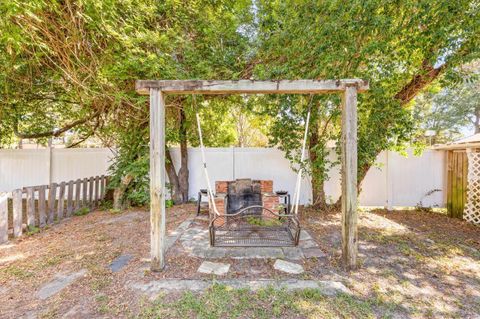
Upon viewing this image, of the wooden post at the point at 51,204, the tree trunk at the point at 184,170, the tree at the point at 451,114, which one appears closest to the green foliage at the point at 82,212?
the wooden post at the point at 51,204

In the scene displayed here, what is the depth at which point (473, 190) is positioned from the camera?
197 inches

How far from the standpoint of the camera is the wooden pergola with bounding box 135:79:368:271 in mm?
2637

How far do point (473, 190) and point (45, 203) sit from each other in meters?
8.20

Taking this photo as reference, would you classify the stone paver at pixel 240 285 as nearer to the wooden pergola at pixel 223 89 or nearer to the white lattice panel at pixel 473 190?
the wooden pergola at pixel 223 89

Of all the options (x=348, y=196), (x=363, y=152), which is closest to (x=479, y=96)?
(x=363, y=152)

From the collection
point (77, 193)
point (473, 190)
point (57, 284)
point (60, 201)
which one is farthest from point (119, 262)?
point (473, 190)

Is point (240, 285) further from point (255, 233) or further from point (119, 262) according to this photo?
point (119, 262)

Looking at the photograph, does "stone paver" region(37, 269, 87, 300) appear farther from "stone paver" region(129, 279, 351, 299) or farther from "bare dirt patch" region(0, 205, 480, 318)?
"stone paver" region(129, 279, 351, 299)

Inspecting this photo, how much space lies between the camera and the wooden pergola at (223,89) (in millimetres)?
2637

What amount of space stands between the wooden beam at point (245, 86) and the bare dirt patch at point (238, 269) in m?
1.94

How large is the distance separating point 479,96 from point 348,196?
19.7 m

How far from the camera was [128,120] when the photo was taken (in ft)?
17.8

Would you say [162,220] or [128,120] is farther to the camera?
[128,120]

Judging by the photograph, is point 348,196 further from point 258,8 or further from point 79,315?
point 258,8
